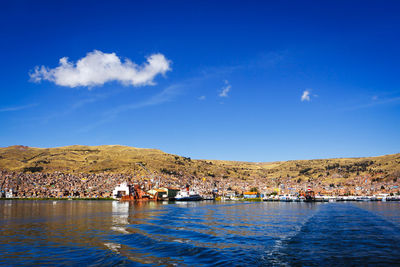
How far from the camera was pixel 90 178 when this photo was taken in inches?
7653

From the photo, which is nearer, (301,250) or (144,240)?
(301,250)

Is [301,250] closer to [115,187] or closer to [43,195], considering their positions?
[115,187]

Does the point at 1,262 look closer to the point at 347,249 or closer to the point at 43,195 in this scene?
the point at 347,249

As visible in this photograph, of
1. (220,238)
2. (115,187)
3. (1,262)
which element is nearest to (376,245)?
(220,238)

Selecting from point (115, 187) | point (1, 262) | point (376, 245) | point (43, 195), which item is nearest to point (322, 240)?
point (376, 245)

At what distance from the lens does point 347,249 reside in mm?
21906

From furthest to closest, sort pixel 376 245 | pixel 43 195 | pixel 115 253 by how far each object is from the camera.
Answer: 1. pixel 43 195
2. pixel 376 245
3. pixel 115 253

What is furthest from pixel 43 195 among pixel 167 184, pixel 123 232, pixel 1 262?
pixel 1 262

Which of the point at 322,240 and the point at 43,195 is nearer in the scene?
the point at 322,240

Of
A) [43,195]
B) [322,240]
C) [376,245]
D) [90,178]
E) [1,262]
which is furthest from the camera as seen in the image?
[90,178]

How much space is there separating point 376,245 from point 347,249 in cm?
333

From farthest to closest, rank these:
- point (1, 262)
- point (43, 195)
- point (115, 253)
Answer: point (43, 195) < point (115, 253) < point (1, 262)

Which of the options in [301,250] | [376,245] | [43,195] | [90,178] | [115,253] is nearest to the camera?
[115,253]

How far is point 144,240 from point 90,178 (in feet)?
596
